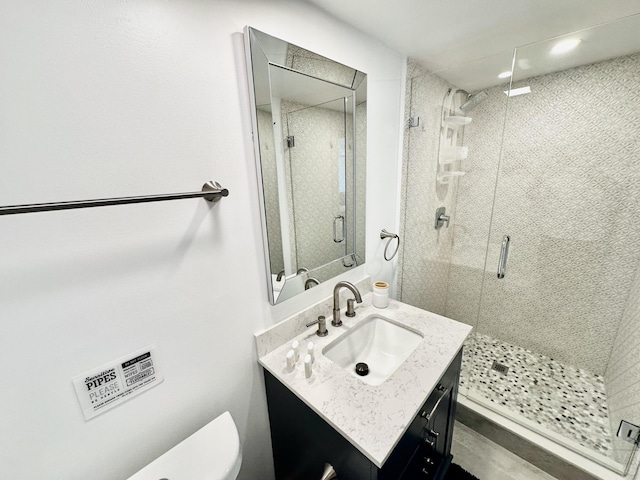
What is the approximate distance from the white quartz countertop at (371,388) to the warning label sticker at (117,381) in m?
0.39

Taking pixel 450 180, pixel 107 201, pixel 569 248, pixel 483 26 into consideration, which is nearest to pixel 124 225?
pixel 107 201

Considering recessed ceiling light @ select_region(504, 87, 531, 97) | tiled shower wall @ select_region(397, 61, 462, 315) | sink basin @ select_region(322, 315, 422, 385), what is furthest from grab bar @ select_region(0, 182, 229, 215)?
recessed ceiling light @ select_region(504, 87, 531, 97)

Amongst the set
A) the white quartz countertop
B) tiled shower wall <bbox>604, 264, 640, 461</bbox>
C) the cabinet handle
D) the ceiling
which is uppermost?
the ceiling

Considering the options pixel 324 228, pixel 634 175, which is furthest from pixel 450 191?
pixel 324 228

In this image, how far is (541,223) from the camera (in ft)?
6.19

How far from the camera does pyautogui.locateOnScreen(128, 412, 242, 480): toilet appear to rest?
0.70 m

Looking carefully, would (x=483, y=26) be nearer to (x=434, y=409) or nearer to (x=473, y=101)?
(x=473, y=101)

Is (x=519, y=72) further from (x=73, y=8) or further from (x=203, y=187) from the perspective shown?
(x=73, y=8)

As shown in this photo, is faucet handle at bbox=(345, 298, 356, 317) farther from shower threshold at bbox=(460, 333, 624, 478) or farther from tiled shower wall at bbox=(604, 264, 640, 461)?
tiled shower wall at bbox=(604, 264, 640, 461)

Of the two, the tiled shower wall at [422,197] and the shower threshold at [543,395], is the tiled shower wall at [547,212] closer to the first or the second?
the tiled shower wall at [422,197]

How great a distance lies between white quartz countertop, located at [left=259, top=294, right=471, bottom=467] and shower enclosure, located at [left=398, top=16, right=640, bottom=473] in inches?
32.2

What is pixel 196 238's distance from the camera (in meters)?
0.79

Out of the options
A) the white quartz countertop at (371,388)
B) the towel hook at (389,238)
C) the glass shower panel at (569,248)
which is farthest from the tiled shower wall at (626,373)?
the towel hook at (389,238)

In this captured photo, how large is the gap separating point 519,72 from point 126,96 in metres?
2.16
